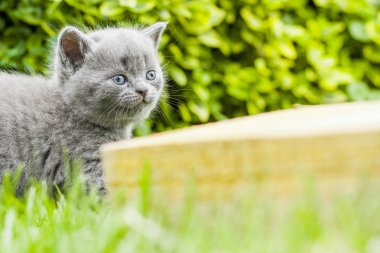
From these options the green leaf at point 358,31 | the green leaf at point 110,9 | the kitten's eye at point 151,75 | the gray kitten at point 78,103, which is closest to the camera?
the gray kitten at point 78,103

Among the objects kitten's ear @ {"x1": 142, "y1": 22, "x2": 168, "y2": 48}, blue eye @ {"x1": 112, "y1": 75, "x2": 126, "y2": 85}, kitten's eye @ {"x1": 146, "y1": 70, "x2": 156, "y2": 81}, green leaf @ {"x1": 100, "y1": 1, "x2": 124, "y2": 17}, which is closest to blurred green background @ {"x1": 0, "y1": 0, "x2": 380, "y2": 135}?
green leaf @ {"x1": 100, "y1": 1, "x2": 124, "y2": 17}

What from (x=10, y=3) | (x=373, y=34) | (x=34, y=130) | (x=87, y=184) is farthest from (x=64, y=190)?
(x=373, y=34)

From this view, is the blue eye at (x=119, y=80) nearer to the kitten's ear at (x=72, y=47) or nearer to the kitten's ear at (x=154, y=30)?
the kitten's ear at (x=72, y=47)

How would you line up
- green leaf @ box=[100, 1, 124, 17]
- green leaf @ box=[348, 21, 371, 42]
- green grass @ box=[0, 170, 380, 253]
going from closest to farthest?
green grass @ box=[0, 170, 380, 253], green leaf @ box=[100, 1, 124, 17], green leaf @ box=[348, 21, 371, 42]

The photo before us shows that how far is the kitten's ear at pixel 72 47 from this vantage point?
3.23 meters

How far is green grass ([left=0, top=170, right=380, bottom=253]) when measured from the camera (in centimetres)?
145

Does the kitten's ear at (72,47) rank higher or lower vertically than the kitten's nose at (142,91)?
higher

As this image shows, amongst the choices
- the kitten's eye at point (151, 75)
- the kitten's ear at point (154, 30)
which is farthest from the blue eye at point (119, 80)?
the kitten's ear at point (154, 30)

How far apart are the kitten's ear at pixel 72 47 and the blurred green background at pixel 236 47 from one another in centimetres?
59

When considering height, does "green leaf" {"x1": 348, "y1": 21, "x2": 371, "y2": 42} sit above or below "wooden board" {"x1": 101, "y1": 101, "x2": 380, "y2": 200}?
below

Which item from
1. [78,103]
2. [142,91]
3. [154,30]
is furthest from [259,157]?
[154,30]

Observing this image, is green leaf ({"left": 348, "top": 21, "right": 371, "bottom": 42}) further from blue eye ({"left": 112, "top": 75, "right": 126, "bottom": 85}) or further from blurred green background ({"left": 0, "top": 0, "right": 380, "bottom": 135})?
blue eye ({"left": 112, "top": 75, "right": 126, "bottom": 85})

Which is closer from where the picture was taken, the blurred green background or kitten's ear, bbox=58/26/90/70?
kitten's ear, bbox=58/26/90/70

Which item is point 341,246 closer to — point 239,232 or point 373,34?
point 239,232
